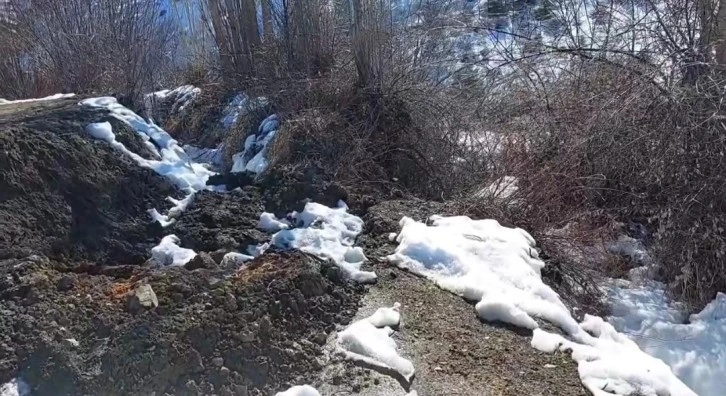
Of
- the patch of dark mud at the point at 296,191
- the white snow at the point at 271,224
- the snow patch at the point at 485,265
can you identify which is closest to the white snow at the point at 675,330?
the snow patch at the point at 485,265

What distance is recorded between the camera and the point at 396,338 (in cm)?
290

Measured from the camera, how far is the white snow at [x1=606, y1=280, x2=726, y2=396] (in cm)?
389

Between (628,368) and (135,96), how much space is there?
6.74m

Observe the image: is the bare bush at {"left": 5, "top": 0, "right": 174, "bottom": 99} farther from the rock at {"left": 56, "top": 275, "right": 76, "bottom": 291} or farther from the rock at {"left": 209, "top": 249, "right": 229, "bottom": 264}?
the rock at {"left": 56, "top": 275, "right": 76, "bottom": 291}

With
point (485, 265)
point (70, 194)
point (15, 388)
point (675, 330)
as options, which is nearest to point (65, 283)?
point (15, 388)

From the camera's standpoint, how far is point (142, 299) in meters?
2.78

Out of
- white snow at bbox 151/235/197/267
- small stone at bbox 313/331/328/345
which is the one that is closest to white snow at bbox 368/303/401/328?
small stone at bbox 313/331/328/345

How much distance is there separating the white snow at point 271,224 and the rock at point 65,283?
4.87 ft

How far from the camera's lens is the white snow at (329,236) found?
3.61 metres

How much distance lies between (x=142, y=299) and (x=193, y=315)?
0.81 ft

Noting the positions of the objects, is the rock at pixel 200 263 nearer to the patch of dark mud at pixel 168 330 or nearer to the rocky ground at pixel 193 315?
the rocky ground at pixel 193 315

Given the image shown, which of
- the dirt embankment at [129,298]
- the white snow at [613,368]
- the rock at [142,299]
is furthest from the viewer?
the rock at [142,299]

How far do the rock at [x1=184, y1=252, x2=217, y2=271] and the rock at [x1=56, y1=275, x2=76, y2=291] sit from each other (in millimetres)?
601

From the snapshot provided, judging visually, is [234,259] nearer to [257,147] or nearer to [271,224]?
[271,224]
